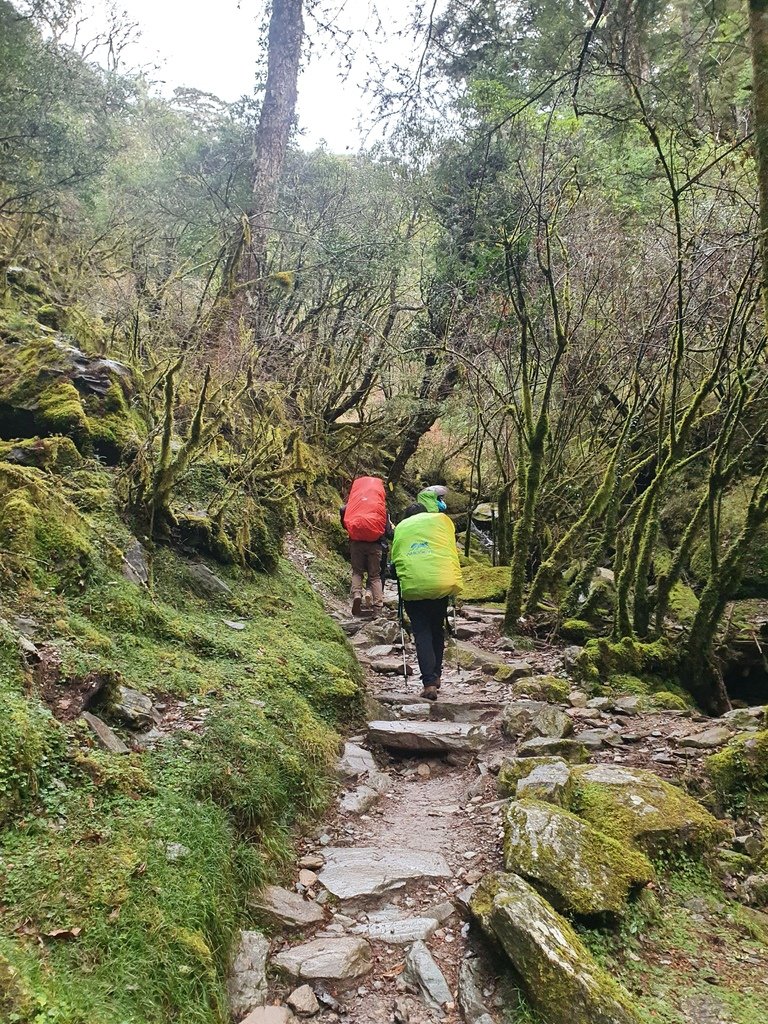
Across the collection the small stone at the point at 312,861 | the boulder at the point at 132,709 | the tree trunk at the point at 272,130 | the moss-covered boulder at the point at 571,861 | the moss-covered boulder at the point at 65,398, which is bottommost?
the small stone at the point at 312,861

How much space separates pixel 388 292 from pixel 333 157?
28.4 feet

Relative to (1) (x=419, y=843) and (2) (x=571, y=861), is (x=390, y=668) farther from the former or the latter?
(2) (x=571, y=861)

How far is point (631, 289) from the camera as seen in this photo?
35.3 ft

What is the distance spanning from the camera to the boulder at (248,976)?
9.87ft

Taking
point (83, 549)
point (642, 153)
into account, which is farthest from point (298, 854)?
point (642, 153)

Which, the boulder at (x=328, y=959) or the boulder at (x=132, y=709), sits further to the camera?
the boulder at (x=132, y=709)

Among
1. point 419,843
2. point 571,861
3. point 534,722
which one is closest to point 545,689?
point 534,722

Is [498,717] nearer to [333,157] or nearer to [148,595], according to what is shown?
[148,595]

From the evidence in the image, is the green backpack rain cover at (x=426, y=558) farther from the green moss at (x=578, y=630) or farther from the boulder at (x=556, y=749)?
the green moss at (x=578, y=630)

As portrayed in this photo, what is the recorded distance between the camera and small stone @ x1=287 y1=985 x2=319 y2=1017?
120 inches

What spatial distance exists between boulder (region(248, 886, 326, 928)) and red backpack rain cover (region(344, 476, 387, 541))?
606 cm

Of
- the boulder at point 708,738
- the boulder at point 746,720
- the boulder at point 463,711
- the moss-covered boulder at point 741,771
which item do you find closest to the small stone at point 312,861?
the boulder at point 463,711

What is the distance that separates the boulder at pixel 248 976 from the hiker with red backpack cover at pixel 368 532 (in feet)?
21.4

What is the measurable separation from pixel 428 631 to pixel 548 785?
118 inches
